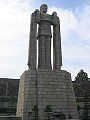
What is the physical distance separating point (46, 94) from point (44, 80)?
1.42 m

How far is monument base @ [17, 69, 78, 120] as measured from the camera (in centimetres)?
1917

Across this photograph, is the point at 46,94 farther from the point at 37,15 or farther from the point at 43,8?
the point at 43,8

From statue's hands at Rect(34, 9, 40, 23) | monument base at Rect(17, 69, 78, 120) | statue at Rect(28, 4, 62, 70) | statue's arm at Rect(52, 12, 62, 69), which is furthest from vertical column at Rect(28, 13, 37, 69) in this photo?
statue's arm at Rect(52, 12, 62, 69)

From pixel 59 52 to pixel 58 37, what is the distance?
176cm

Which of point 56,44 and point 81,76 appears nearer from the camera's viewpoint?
point 56,44

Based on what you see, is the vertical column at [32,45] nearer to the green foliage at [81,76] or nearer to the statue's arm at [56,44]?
the statue's arm at [56,44]

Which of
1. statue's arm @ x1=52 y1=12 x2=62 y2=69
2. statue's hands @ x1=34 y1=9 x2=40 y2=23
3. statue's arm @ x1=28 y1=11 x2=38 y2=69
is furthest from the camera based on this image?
statue's hands @ x1=34 y1=9 x2=40 y2=23

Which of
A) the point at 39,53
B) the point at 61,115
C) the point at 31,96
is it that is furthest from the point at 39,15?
the point at 61,115

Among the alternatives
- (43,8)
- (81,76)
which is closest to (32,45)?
(43,8)

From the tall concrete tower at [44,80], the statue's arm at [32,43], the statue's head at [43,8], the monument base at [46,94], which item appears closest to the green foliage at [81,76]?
the tall concrete tower at [44,80]

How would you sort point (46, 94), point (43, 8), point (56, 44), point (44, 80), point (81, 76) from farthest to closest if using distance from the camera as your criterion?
point (81, 76) → point (43, 8) → point (56, 44) → point (44, 80) → point (46, 94)

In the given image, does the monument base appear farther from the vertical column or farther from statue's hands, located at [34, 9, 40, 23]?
statue's hands, located at [34, 9, 40, 23]

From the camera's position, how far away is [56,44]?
22.9m

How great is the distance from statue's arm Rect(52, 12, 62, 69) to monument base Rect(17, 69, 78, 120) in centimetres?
143
